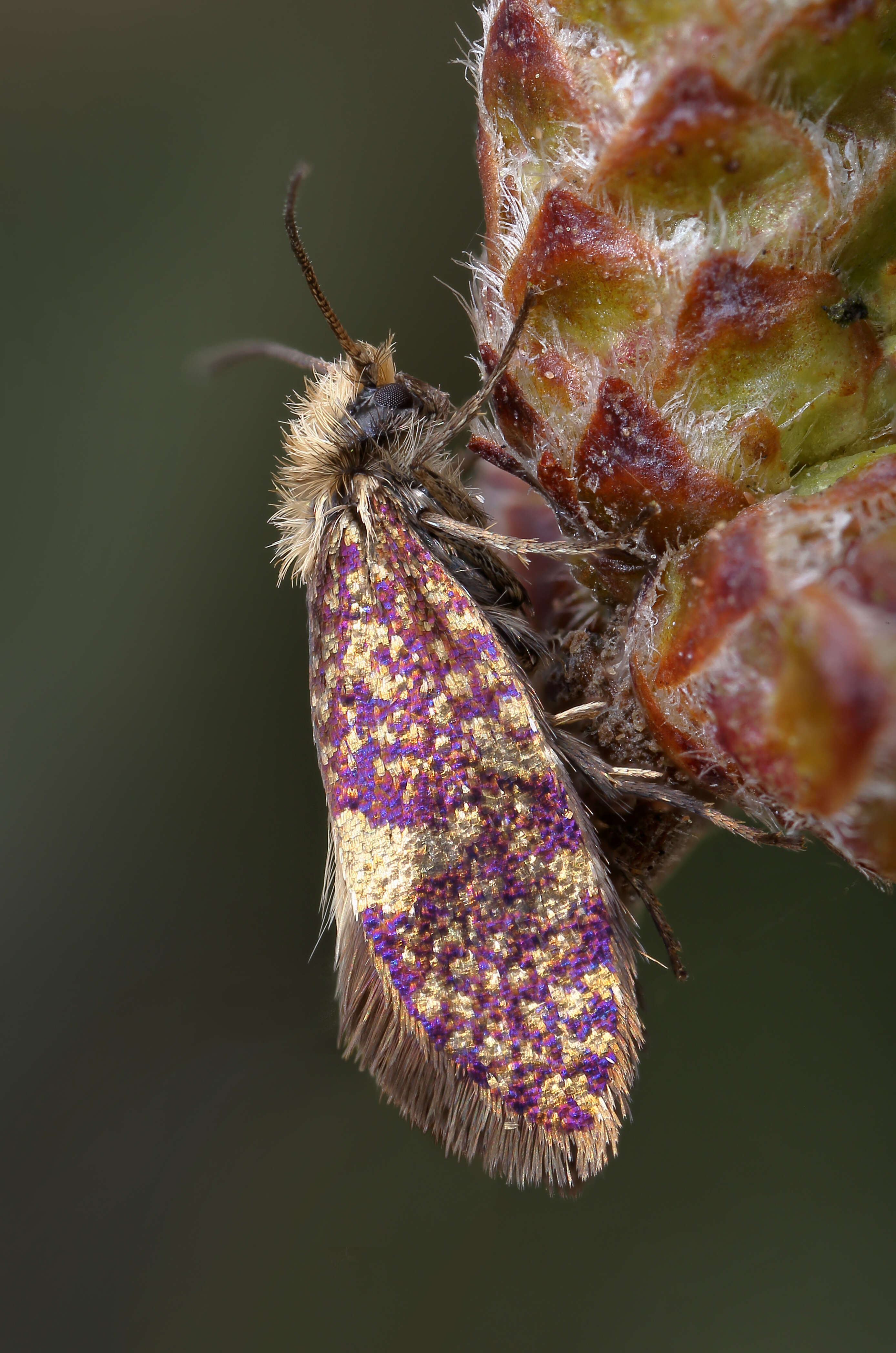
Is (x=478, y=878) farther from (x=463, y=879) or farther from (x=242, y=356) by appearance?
(x=242, y=356)

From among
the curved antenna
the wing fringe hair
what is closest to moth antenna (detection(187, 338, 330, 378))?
the curved antenna

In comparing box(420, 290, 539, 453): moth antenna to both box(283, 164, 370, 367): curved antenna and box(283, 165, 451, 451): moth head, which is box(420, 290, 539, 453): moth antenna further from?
box(283, 164, 370, 367): curved antenna

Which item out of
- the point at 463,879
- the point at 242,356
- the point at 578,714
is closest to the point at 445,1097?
the point at 463,879

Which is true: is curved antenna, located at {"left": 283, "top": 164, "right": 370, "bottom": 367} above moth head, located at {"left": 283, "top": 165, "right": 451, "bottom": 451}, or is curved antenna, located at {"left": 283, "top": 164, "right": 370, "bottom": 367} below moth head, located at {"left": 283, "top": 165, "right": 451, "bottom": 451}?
above

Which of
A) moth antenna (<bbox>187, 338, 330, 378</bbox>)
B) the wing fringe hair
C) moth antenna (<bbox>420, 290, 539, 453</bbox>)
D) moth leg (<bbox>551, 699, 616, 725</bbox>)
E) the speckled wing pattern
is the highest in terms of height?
moth antenna (<bbox>420, 290, 539, 453</bbox>)

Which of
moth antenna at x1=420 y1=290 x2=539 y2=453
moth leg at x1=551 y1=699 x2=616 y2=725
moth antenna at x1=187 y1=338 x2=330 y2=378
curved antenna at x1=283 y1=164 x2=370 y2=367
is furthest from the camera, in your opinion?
moth antenna at x1=187 y1=338 x2=330 y2=378

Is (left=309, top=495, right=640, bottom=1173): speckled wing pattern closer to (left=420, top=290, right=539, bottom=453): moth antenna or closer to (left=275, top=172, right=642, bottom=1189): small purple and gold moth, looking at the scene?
(left=275, top=172, right=642, bottom=1189): small purple and gold moth

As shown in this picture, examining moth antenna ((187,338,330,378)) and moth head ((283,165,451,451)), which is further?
moth antenna ((187,338,330,378))

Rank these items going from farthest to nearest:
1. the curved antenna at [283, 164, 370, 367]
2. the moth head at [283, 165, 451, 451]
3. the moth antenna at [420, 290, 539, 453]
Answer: the moth head at [283, 165, 451, 451], the curved antenna at [283, 164, 370, 367], the moth antenna at [420, 290, 539, 453]
